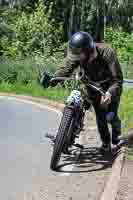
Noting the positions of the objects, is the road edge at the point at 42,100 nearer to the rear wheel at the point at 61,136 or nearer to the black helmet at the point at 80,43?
the rear wheel at the point at 61,136

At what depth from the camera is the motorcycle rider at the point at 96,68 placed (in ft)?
25.8

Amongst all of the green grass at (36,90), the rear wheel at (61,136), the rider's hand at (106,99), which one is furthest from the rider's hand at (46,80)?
the green grass at (36,90)

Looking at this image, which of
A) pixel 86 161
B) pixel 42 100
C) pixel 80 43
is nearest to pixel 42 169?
pixel 86 161

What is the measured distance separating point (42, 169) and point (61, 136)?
604 millimetres

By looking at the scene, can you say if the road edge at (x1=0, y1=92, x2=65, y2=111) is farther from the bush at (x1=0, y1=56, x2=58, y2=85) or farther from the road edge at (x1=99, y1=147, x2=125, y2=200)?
the road edge at (x1=99, y1=147, x2=125, y2=200)

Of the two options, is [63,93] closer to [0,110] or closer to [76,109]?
[0,110]

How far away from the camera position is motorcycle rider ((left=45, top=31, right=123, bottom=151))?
786 cm

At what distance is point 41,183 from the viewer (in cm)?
743

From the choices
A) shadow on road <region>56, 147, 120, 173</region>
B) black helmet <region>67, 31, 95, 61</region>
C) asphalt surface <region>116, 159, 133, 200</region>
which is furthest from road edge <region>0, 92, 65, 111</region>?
asphalt surface <region>116, 159, 133, 200</region>

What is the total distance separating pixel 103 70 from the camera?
27.2 feet

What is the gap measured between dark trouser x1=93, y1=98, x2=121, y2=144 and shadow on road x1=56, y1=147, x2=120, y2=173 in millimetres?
257

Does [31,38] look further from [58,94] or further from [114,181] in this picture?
[114,181]

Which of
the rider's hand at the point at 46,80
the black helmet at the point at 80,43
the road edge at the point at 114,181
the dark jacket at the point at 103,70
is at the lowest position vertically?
the road edge at the point at 114,181

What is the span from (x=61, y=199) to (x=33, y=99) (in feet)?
43.2
